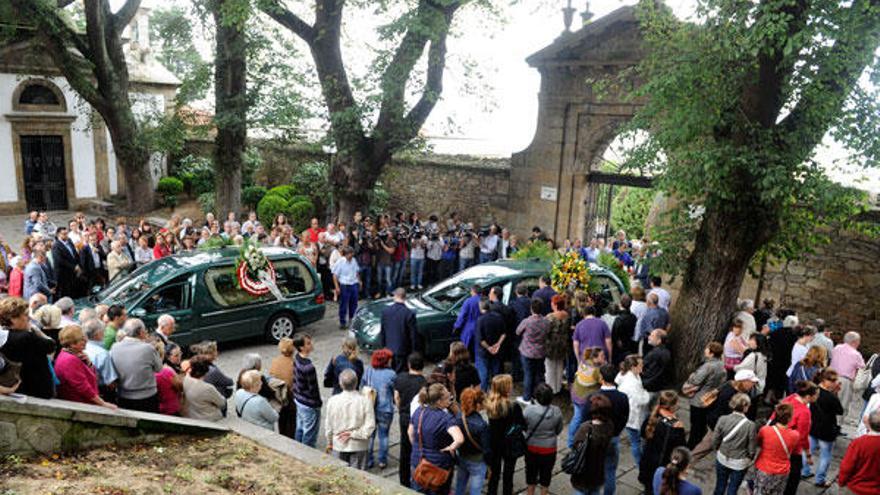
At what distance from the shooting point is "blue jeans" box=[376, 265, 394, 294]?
1451 centimetres

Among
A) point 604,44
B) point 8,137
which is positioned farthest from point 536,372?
point 8,137

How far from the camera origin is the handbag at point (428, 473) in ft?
19.2

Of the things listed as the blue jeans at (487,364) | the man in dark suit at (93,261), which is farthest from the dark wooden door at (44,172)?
the blue jeans at (487,364)

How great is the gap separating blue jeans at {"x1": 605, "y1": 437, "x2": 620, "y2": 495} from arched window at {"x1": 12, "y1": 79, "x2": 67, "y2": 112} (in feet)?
76.6

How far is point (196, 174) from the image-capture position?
25.5m

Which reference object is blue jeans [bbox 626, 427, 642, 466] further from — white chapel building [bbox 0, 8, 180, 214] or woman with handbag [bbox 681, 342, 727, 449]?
white chapel building [bbox 0, 8, 180, 214]

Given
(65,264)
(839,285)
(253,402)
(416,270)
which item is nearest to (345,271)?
(416,270)

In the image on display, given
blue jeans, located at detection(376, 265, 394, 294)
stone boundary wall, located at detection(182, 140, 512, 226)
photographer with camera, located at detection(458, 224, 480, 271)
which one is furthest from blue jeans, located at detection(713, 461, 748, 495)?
stone boundary wall, located at detection(182, 140, 512, 226)

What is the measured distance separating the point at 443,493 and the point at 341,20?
1244 cm

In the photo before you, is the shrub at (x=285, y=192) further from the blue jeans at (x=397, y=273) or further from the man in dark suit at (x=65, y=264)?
the man in dark suit at (x=65, y=264)

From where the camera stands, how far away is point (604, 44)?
15734mm

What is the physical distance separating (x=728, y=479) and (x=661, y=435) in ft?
3.40

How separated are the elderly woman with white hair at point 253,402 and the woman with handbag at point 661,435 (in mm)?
3613

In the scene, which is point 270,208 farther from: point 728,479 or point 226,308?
point 728,479
